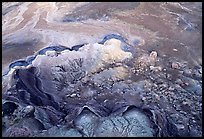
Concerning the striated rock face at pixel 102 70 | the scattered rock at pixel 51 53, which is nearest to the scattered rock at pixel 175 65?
the striated rock face at pixel 102 70

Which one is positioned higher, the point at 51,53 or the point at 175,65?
the point at 51,53

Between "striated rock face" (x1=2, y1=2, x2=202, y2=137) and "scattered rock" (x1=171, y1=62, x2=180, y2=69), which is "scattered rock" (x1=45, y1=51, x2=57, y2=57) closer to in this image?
"striated rock face" (x1=2, y1=2, x2=202, y2=137)

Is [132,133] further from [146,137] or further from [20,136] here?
[20,136]

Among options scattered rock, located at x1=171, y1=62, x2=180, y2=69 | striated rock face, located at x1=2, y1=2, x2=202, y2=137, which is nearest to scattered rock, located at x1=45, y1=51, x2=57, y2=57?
striated rock face, located at x1=2, y1=2, x2=202, y2=137

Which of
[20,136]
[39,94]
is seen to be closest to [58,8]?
[39,94]

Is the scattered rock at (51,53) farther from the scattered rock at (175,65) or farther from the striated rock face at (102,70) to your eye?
the scattered rock at (175,65)

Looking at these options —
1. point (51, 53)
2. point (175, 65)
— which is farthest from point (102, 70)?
point (175, 65)

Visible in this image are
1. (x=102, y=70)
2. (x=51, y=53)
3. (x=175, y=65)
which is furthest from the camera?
(x=51, y=53)

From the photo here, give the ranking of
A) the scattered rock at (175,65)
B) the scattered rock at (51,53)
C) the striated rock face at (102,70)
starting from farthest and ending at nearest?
the scattered rock at (51,53) < the scattered rock at (175,65) < the striated rock face at (102,70)

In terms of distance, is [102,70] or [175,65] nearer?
[102,70]

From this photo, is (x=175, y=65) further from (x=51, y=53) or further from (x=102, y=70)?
(x=51, y=53)

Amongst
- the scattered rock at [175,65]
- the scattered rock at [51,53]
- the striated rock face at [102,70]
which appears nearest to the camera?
the striated rock face at [102,70]
